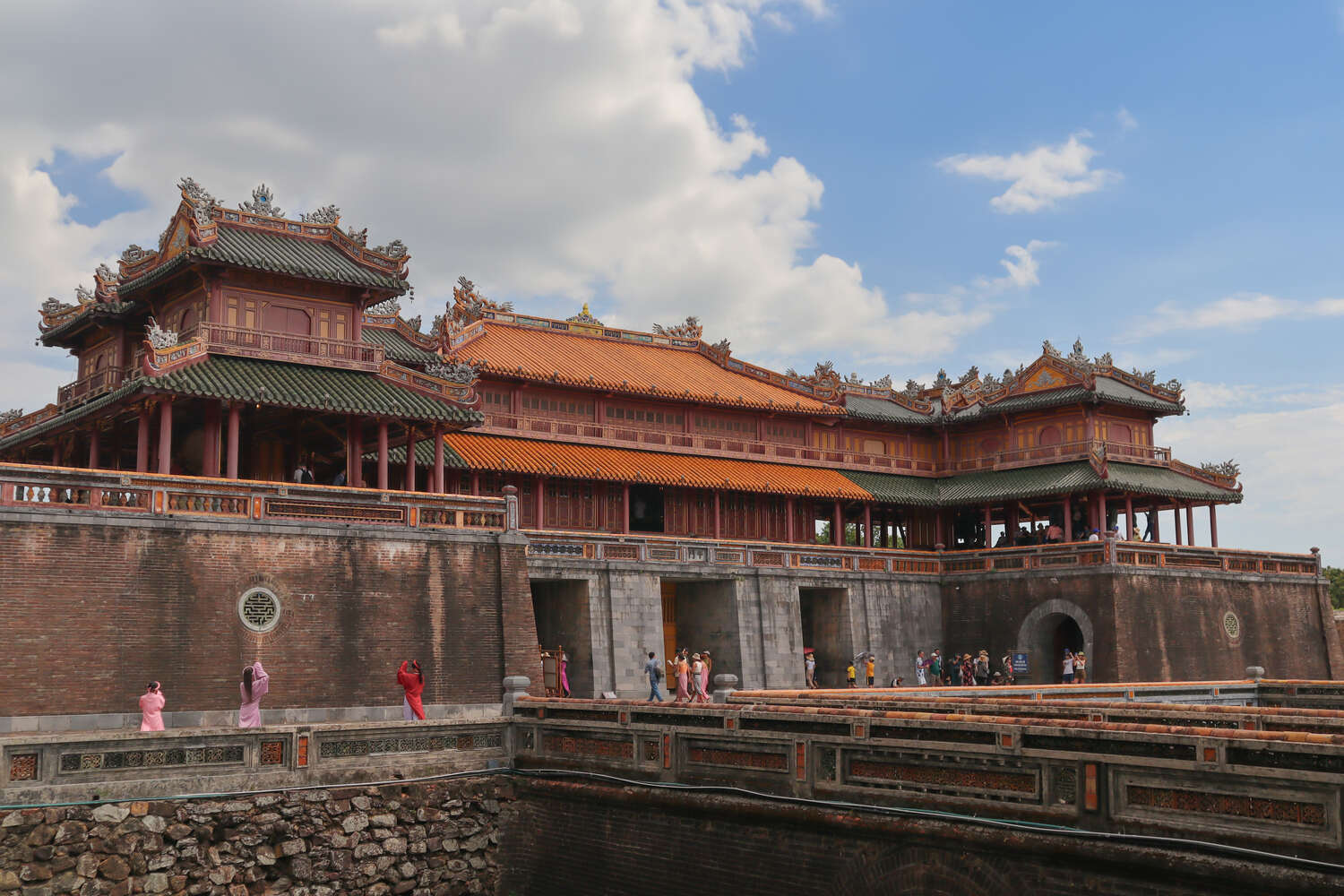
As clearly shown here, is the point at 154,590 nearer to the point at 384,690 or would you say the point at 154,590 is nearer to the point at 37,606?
the point at 37,606

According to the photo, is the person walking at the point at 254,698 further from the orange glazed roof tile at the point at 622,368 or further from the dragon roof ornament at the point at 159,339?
the orange glazed roof tile at the point at 622,368

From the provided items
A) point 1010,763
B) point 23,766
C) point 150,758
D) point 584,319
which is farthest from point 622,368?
point 1010,763

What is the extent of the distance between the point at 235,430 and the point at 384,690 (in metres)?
6.70

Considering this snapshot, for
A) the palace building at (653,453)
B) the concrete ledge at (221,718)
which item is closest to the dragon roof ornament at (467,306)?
the palace building at (653,453)

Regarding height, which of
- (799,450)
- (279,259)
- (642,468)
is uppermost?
(279,259)

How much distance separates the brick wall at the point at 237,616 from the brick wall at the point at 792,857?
649 cm

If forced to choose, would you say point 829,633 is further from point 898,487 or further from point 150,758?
point 150,758

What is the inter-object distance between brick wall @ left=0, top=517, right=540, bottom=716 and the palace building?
3.17ft

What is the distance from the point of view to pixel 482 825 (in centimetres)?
2048

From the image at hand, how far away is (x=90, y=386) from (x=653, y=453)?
17.1 m

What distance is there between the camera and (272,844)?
18.9 metres

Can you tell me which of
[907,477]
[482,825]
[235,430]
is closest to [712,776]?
[482,825]

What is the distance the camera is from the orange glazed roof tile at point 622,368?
3950 centimetres

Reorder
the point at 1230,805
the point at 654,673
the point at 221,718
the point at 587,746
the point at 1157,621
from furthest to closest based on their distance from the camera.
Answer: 1. the point at 1157,621
2. the point at 654,673
3. the point at 221,718
4. the point at 587,746
5. the point at 1230,805
